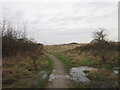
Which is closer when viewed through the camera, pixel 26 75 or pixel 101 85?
pixel 101 85

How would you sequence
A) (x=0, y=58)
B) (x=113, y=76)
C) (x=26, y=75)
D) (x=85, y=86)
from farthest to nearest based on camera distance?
1. (x=0, y=58)
2. (x=26, y=75)
3. (x=113, y=76)
4. (x=85, y=86)

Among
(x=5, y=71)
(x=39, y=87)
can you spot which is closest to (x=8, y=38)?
(x=5, y=71)

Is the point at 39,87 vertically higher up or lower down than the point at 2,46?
lower down

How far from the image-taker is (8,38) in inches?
918

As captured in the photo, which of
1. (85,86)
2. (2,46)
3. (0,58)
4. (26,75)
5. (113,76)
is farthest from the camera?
(2,46)

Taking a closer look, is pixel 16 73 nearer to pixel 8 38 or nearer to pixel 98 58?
pixel 8 38

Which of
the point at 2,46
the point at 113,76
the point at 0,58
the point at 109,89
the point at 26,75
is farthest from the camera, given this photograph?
the point at 2,46

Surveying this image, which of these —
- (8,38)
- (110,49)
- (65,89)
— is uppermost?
(8,38)

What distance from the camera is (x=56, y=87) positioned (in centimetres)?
1092

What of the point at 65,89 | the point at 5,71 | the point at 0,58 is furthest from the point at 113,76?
the point at 0,58

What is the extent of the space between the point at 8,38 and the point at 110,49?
43.3 feet

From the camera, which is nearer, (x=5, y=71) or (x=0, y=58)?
(x=5, y=71)

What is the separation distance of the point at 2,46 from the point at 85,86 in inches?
556

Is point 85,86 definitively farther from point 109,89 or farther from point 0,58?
point 0,58
